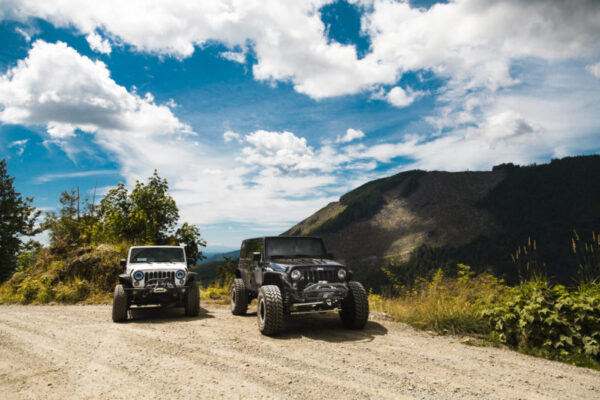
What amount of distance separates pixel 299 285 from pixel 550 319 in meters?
4.44

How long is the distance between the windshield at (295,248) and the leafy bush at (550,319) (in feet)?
13.0

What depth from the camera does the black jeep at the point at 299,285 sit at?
719 centimetres

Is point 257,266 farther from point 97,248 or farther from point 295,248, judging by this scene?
point 97,248

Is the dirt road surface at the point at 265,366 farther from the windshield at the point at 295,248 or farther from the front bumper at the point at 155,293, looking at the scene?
the windshield at the point at 295,248

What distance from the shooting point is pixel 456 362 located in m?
5.56

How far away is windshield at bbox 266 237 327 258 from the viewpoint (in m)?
8.73

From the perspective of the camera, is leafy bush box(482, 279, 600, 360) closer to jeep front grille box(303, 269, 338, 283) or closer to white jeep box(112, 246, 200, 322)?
jeep front grille box(303, 269, 338, 283)

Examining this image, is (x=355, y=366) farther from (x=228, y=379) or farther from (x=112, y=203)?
(x=112, y=203)

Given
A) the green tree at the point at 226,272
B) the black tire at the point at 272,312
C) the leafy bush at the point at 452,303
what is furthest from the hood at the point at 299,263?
the green tree at the point at 226,272

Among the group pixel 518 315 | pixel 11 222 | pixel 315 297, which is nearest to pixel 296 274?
pixel 315 297

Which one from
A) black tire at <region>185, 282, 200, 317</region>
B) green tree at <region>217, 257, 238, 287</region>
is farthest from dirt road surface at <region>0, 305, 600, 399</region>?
green tree at <region>217, 257, 238, 287</region>

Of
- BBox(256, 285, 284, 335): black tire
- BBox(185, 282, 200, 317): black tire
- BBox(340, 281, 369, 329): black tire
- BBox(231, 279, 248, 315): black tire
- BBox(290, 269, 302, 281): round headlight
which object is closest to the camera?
BBox(256, 285, 284, 335): black tire

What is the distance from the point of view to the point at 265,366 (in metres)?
5.27

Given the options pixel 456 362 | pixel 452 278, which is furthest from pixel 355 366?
pixel 452 278
